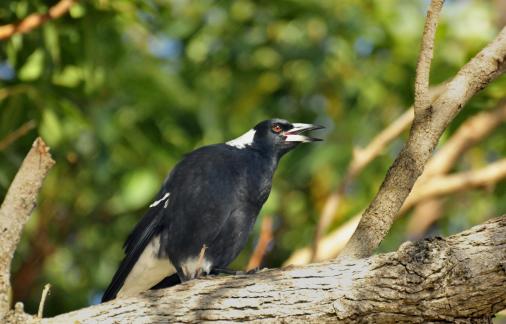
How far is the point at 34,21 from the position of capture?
12.2 ft

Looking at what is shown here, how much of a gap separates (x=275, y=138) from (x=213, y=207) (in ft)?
1.94

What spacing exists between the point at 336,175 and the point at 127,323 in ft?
8.98

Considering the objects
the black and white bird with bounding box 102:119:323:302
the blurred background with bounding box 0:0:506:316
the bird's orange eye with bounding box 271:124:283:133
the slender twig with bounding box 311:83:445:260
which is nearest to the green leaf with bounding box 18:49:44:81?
the blurred background with bounding box 0:0:506:316

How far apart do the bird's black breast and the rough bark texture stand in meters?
1.06

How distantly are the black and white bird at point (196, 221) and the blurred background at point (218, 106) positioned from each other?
618 mm

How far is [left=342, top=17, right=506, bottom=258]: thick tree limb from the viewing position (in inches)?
107

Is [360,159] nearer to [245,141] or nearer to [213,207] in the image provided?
[245,141]

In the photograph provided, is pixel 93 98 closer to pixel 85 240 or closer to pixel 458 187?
pixel 85 240

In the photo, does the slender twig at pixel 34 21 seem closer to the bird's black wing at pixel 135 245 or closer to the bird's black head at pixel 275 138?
the bird's black wing at pixel 135 245

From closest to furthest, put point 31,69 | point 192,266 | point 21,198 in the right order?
point 21,198
point 192,266
point 31,69

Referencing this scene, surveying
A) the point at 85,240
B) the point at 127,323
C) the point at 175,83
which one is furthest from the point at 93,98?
the point at 127,323

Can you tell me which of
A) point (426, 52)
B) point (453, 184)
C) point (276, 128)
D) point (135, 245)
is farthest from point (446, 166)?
point (426, 52)

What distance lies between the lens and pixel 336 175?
5281 millimetres

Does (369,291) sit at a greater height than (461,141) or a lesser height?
lesser
